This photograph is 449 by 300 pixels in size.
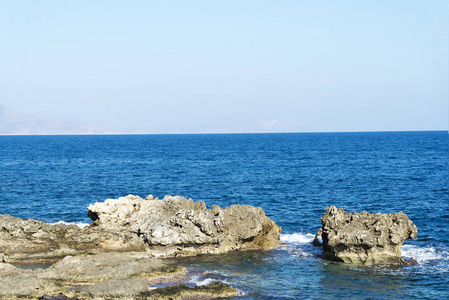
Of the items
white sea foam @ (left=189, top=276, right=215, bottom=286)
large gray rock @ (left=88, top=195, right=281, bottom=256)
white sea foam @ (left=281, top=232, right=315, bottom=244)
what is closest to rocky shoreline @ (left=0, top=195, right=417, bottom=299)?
large gray rock @ (left=88, top=195, right=281, bottom=256)

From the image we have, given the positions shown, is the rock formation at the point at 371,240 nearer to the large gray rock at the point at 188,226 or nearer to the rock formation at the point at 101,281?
the large gray rock at the point at 188,226

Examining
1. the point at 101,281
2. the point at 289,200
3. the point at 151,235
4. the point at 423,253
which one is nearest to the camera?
the point at 101,281

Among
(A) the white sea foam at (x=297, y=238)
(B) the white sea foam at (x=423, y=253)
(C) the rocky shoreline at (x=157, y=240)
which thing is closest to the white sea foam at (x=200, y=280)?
(C) the rocky shoreline at (x=157, y=240)

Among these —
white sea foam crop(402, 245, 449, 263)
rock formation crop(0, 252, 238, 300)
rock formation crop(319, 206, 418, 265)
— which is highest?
rock formation crop(319, 206, 418, 265)

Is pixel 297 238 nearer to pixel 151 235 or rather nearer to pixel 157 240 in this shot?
pixel 157 240

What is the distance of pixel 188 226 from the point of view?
34.9 m

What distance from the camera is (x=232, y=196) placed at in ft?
198

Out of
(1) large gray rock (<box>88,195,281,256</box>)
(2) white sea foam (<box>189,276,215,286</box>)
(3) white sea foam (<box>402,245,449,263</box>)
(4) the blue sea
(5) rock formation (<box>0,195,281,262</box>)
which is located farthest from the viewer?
(1) large gray rock (<box>88,195,281,256</box>)

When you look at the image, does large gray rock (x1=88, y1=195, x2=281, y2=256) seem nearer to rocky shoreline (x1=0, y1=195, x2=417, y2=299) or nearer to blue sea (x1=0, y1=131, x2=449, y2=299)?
rocky shoreline (x1=0, y1=195, x2=417, y2=299)

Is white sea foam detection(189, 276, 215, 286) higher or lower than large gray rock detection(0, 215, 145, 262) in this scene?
lower

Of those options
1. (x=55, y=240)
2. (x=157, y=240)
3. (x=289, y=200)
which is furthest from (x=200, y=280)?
(x=289, y=200)

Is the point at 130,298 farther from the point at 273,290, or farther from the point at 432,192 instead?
the point at 432,192

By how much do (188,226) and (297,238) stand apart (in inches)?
397

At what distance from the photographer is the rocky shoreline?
92.9ft
